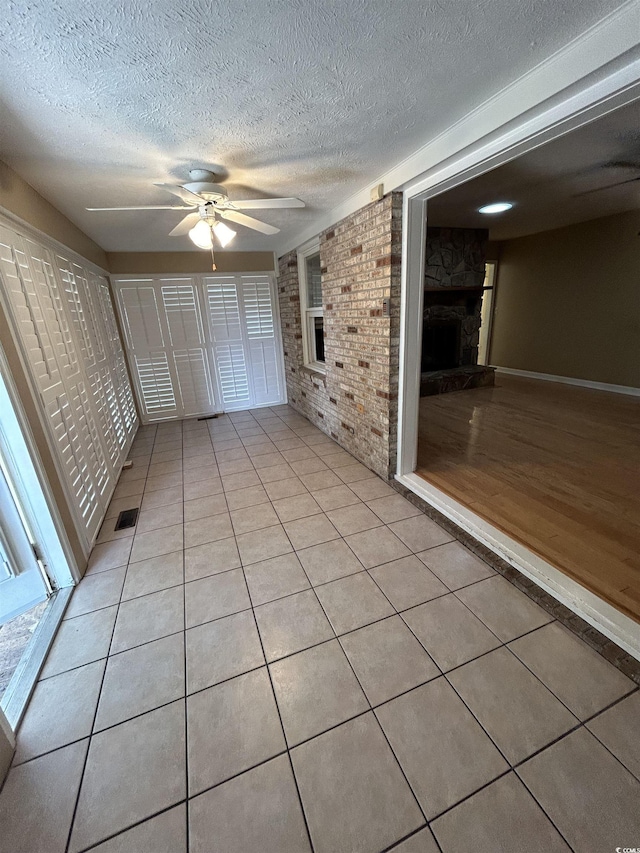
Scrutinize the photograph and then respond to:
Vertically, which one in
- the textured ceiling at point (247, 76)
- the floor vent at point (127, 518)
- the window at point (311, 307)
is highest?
the textured ceiling at point (247, 76)

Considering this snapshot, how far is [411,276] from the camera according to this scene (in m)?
2.16

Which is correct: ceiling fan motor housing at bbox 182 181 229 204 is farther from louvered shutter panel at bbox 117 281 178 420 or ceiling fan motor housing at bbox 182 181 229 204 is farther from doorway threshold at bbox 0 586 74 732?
louvered shutter panel at bbox 117 281 178 420

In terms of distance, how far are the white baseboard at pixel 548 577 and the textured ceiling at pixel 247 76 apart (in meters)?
2.04

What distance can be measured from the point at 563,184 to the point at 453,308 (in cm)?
220

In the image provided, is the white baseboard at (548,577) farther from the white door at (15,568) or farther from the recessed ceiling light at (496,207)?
the recessed ceiling light at (496,207)

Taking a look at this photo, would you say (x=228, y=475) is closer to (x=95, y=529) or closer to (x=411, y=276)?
(x=95, y=529)

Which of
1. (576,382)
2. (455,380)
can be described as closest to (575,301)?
(576,382)

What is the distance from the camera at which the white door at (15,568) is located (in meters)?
1.64

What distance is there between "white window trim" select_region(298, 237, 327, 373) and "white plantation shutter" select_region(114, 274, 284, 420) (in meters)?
0.86

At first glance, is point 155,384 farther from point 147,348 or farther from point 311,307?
point 311,307

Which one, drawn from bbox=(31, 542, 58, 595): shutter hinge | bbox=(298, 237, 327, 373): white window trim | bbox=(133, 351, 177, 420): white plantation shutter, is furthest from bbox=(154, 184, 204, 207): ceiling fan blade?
bbox=(133, 351, 177, 420): white plantation shutter

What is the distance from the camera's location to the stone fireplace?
4809 mm

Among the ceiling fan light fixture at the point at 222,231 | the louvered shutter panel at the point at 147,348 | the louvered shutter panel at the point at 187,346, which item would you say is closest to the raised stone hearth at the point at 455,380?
the louvered shutter panel at the point at 187,346

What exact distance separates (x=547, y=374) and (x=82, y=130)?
6270 mm
